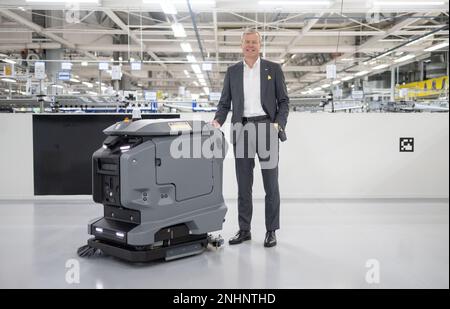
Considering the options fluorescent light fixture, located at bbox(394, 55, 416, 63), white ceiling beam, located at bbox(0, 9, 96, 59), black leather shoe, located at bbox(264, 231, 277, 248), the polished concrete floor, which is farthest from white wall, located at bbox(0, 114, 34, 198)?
fluorescent light fixture, located at bbox(394, 55, 416, 63)

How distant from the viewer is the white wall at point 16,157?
3.90 m

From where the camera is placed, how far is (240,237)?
2.49 meters

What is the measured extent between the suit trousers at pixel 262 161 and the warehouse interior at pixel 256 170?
0.70 ft

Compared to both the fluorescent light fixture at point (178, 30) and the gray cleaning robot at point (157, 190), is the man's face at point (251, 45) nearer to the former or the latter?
the gray cleaning robot at point (157, 190)

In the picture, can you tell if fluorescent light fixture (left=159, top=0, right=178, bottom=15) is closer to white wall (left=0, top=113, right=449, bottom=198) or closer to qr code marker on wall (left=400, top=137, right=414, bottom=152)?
white wall (left=0, top=113, right=449, bottom=198)

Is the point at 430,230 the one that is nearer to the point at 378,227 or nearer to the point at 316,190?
the point at 378,227

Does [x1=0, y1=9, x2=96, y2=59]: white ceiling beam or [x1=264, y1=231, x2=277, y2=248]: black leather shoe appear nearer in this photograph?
[x1=264, y1=231, x2=277, y2=248]: black leather shoe

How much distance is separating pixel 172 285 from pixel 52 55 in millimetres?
7623

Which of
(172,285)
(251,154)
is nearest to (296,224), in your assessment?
(251,154)

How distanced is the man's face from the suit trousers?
1.39 ft

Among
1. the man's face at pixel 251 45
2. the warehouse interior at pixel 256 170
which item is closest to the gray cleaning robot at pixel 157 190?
the warehouse interior at pixel 256 170

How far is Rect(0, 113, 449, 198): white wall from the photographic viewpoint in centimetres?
399

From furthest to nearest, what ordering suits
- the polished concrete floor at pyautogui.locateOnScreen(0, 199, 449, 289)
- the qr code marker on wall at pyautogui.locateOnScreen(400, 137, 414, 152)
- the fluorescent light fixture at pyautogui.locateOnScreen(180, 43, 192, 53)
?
the fluorescent light fixture at pyautogui.locateOnScreen(180, 43, 192, 53), the qr code marker on wall at pyautogui.locateOnScreen(400, 137, 414, 152), the polished concrete floor at pyautogui.locateOnScreen(0, 199, 449, 289)

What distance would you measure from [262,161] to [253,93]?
426 mm
